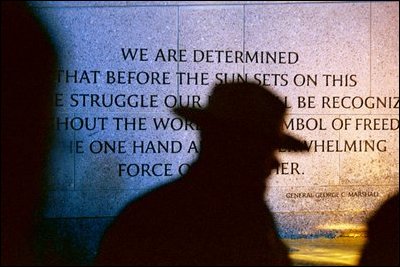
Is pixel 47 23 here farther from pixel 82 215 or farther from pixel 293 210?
pixel 293 210

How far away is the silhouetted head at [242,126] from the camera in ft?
19.9

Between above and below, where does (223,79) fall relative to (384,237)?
above

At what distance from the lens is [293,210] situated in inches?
248

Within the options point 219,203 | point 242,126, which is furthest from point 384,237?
point 242,126

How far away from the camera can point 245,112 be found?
6129 mm

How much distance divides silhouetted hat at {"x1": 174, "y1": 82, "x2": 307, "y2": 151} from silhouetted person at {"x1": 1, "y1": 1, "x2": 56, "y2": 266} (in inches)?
59.7

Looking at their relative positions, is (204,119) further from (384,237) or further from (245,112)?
(384,237)

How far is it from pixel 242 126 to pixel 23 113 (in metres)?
2.41

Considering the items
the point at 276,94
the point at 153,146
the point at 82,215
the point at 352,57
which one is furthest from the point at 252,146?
the point at 82,215

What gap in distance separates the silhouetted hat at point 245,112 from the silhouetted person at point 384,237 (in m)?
1.29

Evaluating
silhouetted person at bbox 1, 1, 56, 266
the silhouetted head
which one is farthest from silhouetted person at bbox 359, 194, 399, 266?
silhouetted person at bbox 1, 1, 56, 266

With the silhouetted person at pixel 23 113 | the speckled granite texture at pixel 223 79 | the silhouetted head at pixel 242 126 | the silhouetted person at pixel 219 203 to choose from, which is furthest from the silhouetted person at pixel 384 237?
the silhouetted person at pixel 23 113

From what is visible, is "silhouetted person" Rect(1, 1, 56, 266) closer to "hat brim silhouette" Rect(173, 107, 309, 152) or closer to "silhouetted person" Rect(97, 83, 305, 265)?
"silhouetted person" Rect(97, 83, 305, 265)

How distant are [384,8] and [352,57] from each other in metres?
0.67
